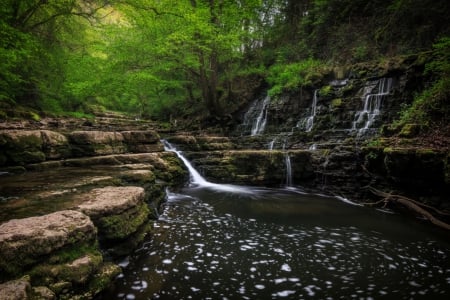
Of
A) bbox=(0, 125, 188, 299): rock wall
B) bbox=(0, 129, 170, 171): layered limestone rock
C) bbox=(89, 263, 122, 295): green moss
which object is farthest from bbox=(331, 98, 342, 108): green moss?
bbox=(89, 263, 122, 295): green moss

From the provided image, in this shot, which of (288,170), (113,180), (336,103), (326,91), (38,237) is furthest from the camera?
(326,91)

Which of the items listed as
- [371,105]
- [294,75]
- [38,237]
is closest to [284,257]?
[38,237]

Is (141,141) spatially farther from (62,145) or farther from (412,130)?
(412,130)

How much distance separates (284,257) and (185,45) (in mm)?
12260

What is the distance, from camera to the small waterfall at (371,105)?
1224 centimetres

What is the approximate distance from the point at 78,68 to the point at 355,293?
52.9ft

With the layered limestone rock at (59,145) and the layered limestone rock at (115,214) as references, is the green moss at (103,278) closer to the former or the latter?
the layered limestone rock at (115,214)

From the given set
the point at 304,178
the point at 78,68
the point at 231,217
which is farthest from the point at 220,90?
the point at 231,217

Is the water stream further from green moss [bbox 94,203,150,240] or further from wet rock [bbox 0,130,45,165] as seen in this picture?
wet rock [bbox 0,130,45,165]

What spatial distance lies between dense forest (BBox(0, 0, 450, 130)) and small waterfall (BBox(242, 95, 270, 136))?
3.74 ft

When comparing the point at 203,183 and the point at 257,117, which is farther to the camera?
the point at 257,117

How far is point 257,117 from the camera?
58.1 feet

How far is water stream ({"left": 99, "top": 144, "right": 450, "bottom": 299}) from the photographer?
3.73 metres

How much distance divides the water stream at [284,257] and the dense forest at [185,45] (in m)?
5.29
